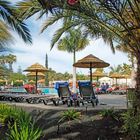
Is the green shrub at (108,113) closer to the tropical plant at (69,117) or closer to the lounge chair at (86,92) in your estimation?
the tropical plant at (69,117)

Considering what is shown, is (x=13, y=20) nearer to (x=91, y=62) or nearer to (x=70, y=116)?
(x=70, y=116)

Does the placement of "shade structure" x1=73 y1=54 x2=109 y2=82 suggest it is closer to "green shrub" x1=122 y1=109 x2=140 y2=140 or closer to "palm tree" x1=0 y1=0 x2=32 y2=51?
"palm tree" x1=0 y1=0 x2=32 y2=51

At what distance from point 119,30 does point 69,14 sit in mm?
1441

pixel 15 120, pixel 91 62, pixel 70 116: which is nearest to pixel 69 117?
pixel 70 116

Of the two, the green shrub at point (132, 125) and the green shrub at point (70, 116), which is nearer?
the green shrub at point (132, 125)

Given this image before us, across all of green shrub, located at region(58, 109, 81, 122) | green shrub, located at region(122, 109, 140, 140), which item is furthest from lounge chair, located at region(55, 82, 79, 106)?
green shrub, located at region(122, 109, 140, 140)

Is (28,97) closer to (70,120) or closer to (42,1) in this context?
(70,120)

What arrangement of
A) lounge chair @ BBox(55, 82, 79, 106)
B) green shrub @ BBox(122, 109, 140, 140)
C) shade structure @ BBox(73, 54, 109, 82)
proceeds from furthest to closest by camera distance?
1. shade structure @ BBox(73, 54, 109, 82)
2. lounge chair @ BBox(55, 82, 79, 106)
3. green shrub @ BBox(122, 109, 140, 140)

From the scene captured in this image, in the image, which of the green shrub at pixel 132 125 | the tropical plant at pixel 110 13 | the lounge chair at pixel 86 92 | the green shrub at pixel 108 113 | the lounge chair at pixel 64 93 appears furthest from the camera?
the lounge chair at pixel 64 93

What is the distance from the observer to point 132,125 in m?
8.52

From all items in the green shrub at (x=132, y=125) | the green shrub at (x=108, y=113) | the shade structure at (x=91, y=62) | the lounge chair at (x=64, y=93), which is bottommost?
the green shrub at (x=132, y=125)

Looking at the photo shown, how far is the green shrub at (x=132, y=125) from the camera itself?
8406 mm

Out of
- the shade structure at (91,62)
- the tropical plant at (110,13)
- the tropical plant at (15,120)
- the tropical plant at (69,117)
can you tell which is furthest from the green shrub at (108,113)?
the shade structure at (91,62)

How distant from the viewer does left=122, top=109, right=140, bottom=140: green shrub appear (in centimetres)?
841
